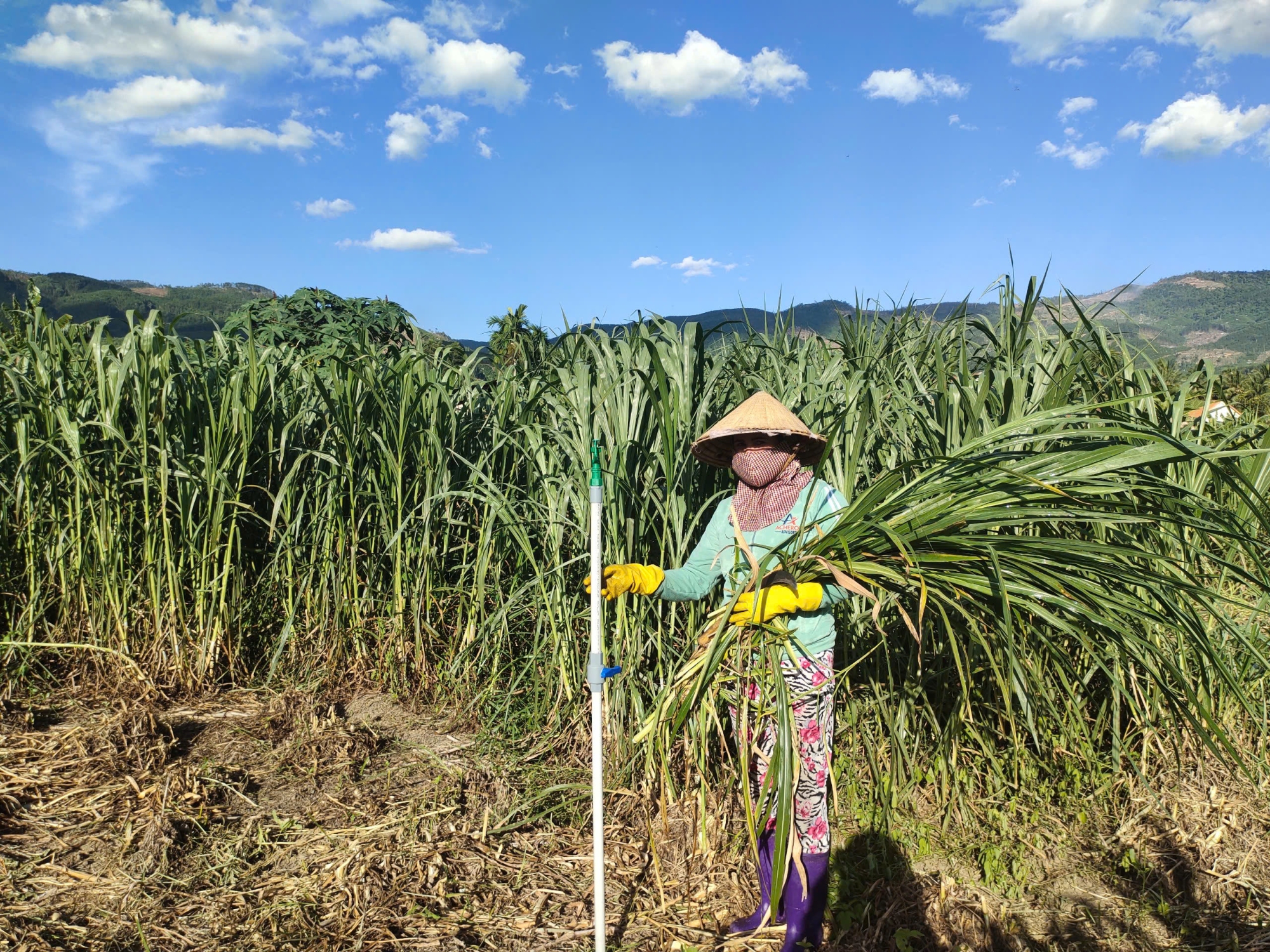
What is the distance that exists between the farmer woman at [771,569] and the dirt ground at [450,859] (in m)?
0.18

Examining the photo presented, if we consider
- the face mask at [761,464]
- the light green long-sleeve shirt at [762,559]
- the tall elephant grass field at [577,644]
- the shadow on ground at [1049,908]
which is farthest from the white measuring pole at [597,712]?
the shadow on ground at [1049,908]

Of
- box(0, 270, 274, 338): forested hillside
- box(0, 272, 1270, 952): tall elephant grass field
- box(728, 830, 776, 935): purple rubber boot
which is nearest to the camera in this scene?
box(0, 272, 1270, 952): tall elephant grass field

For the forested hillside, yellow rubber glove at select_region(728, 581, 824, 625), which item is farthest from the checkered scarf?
the forested hillside

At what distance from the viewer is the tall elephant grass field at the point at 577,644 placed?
6.27 ft

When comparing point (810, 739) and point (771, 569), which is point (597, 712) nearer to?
point (771, 569)

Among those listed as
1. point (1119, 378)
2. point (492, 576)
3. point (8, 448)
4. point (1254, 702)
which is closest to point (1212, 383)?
point (1119, 378)

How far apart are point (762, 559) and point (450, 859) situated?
132cm

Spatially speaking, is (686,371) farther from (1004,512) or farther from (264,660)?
(264,660)

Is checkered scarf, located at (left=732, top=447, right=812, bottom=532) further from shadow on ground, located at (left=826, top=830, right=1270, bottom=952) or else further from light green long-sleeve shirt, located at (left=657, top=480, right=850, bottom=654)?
shadow on ground, located at (left=826, top=830, right=1270, bottom=952)

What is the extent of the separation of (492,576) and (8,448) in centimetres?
195

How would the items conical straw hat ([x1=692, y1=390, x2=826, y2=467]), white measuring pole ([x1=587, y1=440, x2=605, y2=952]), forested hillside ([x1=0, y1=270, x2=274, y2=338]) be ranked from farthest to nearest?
1. forested hillside ([x1=0, y1=270, x2=274, y2=338])
2. conical straw hat ([x1=692, y1=390, x2=826, y2=467])
3. white measuring pole ([x1=587, y1=440, x2=605, y2=952])

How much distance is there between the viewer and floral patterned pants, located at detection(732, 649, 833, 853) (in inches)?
80.3

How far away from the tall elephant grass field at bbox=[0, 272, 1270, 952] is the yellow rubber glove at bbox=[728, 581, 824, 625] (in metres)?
0.06

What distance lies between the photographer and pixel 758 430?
201 centimetres
